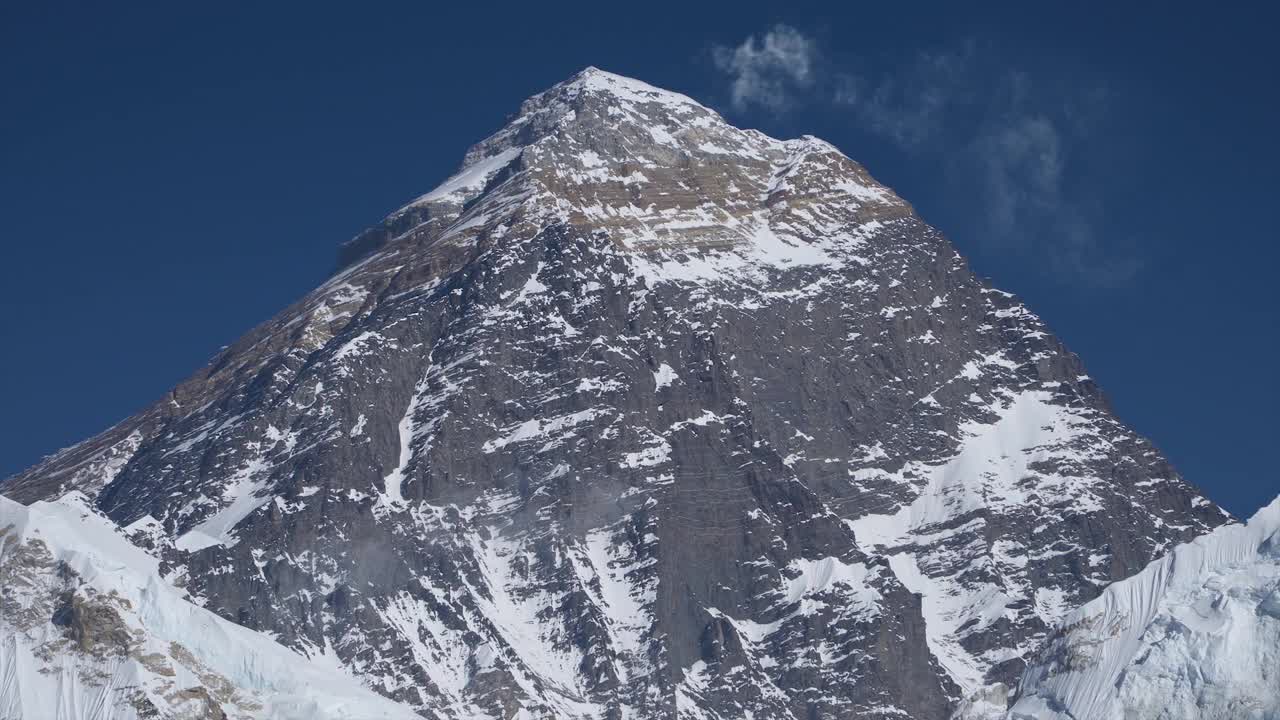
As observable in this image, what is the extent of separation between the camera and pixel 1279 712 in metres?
191

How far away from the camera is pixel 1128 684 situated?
198 metres

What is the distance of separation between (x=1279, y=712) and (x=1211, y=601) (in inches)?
410

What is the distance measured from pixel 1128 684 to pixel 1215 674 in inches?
200

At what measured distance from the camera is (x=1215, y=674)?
19562 cm

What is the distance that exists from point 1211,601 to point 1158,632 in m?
3.45

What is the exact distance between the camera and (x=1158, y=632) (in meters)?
200

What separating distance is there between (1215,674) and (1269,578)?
6831 millimetres

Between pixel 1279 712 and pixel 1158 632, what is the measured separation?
35.5 feet

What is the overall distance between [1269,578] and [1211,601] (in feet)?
11.7

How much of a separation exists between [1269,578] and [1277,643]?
4.85 m

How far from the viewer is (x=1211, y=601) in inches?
7864
